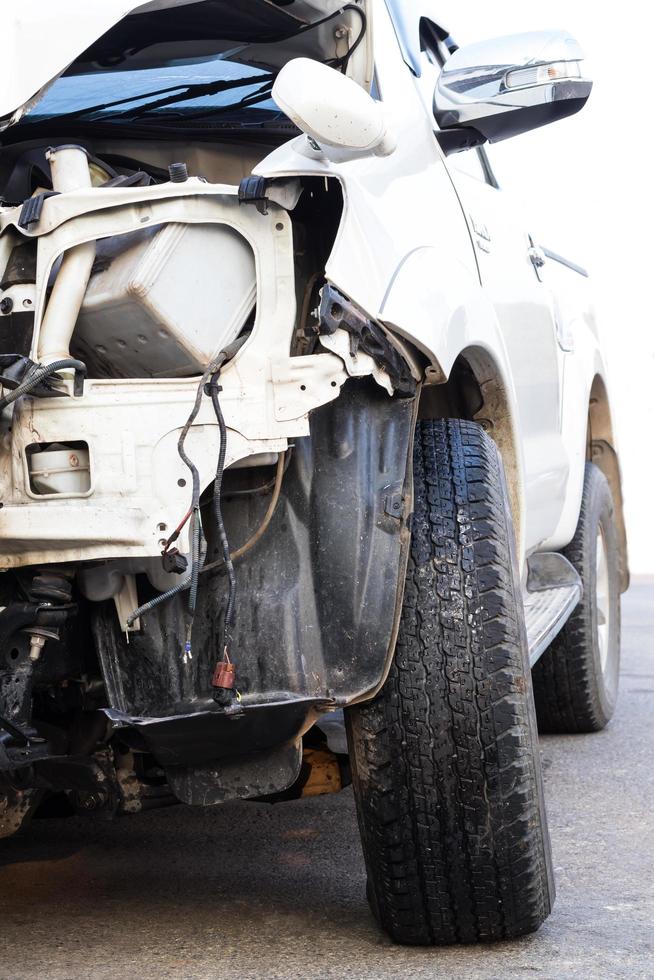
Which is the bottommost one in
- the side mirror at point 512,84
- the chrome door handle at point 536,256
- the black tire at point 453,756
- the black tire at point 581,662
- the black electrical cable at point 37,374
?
the black tire at point 581,662

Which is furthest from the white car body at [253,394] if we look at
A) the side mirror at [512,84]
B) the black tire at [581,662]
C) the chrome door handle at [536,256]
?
the black tire at [581,662]

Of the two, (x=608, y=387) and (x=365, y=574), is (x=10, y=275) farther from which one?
(x=608, y=387)

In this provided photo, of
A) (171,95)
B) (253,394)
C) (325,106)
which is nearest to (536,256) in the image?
(171,95)

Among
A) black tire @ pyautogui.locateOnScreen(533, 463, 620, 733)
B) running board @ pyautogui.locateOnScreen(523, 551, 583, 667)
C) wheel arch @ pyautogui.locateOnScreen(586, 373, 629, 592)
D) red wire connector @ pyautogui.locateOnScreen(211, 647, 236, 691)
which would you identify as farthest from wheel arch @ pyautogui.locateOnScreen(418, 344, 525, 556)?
wheel arch @ pyautogui.locateOnScreen(586, 373, 629, 592)

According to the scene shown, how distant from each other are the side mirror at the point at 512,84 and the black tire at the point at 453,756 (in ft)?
3.30

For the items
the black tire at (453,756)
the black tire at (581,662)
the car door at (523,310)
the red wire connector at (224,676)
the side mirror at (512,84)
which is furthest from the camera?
the black tire at (581,662)

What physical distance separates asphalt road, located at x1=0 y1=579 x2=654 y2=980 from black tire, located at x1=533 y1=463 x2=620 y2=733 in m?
0.41

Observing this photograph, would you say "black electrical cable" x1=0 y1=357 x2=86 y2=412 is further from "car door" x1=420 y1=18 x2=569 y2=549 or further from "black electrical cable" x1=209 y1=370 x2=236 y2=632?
"car door" x1=420 y1=18 x2=569 y2=549

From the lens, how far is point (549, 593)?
155 inches

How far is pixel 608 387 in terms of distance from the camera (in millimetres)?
5066

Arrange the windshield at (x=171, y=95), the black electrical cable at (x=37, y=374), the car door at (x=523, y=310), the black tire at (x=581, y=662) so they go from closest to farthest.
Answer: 1. the black electrical cable at (x=37, y=374)
2. the windshield at (x=171, y=95)
3. the car door at (x=523, y=310)
4. the black tire at (x=581, y=662)

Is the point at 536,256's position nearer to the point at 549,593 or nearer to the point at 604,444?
the point at 549,593

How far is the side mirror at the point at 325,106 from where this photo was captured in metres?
2.22

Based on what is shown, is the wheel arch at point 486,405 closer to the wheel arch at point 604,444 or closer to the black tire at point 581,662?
the black tire at point 581,662
